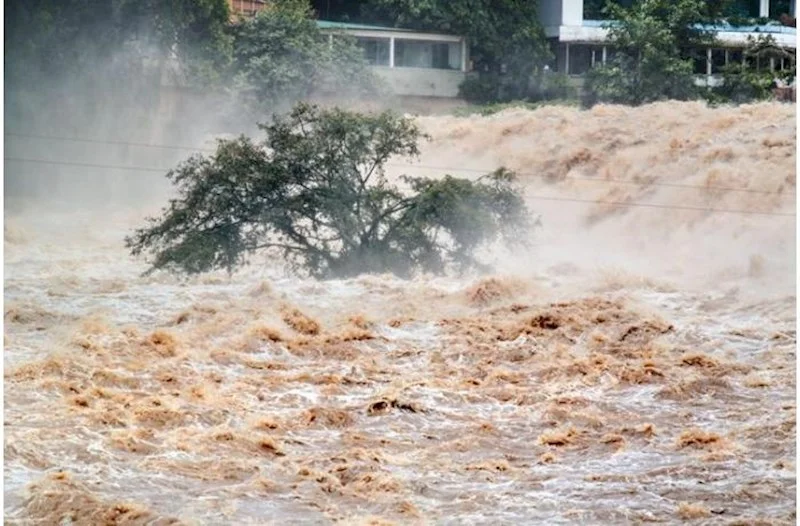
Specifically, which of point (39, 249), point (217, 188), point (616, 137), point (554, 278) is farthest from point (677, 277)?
point (39, 249)

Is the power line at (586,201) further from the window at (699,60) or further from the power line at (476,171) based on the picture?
the window at (699,60)

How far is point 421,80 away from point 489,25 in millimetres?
389

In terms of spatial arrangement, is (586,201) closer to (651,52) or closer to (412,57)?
(651,52)

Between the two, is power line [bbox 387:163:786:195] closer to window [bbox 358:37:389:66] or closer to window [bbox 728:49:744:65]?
window [bbox 358:37:389:66]

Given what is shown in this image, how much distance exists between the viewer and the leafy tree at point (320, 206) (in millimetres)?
7938

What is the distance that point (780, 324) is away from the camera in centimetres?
742

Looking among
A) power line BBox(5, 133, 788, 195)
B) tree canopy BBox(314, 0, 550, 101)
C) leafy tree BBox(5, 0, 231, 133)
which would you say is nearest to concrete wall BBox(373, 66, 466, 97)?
tree canopy BBox(314, 0, 550, 101)

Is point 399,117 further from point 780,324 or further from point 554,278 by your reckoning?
point 780,324

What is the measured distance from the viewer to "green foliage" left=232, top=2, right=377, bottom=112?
8.03 m

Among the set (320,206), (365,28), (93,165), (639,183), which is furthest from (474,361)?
(93,165)

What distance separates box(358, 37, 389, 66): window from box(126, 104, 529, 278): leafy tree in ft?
0.78

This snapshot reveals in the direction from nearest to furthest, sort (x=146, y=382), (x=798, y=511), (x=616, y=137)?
(x=798, y=511)
(x=146, y=382)
(x=616, y=137)

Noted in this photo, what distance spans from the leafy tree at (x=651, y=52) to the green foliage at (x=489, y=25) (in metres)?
0.31

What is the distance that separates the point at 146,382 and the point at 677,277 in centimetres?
241
